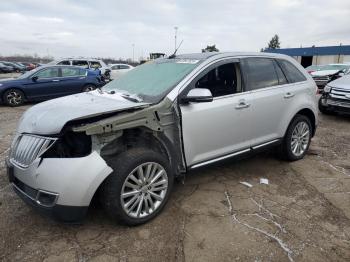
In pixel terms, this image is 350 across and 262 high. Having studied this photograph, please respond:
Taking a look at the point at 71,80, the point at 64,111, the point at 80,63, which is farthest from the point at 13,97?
the point at 64,111

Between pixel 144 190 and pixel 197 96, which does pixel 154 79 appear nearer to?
pixel 197 96

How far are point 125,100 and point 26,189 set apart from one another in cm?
135

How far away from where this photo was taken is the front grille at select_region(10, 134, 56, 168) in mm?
2883

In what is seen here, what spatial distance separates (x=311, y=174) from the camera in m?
4.73

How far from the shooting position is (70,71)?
40.4ft

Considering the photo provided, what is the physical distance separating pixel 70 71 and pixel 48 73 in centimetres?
87

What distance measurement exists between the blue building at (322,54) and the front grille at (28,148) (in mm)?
46894

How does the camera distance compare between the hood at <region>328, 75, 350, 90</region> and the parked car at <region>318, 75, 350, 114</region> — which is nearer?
the parked car at <region>318, 75, 350, 114</region>

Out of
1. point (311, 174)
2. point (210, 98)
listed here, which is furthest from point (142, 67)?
point (311, 174)

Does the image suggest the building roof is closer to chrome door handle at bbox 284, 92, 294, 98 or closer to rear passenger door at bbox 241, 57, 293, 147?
chrome door handle at bbox 284, 92, 294, 98

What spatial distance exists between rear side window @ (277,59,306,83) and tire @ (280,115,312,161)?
0.58 m

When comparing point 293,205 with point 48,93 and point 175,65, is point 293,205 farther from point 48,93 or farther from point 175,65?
point 48,93

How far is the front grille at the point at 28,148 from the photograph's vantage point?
288cm

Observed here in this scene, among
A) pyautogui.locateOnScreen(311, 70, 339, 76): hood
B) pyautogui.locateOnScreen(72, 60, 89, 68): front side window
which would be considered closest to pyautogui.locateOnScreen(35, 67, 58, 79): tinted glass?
pyautogui.locateOnScreen(72, 60, 89, 68): front side window
